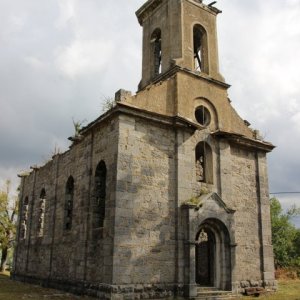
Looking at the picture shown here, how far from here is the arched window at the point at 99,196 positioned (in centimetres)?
1477

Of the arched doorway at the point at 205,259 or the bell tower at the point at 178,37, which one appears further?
the bell tower at the point at 178,37

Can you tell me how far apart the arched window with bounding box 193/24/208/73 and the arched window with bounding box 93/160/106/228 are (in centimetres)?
682

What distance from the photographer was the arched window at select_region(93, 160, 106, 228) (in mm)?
14766

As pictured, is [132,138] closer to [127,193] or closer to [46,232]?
[127,193]

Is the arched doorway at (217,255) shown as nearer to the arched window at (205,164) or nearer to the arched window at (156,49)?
the arched window at (205,164)

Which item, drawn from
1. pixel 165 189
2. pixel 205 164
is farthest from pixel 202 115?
pixel 165 189

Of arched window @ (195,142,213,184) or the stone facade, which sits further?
arched window @ (195,142,213,184)

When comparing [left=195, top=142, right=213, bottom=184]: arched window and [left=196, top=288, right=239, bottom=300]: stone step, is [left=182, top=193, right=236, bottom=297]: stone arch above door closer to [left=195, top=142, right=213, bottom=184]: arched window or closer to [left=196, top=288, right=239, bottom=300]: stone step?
[left=196, top=288, right=239, bottom=300]: stone step

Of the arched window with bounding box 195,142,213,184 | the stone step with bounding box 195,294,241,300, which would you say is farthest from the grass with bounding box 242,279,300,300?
the arched window with bounding box 195,142,213,184

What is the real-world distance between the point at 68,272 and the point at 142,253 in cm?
428

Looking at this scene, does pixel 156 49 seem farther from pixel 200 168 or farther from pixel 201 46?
pixel 200 168

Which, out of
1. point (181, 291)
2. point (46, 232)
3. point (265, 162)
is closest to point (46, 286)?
point (46, 232)

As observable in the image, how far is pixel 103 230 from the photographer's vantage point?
44.2ft

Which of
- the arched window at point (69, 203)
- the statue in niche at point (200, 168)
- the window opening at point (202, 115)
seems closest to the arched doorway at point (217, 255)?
the statue in niche at point (200, 168)
